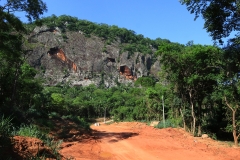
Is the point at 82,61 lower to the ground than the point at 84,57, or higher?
lower

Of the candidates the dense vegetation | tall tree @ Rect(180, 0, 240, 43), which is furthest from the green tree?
tall tree @ Rect(180, 0, 240, 43)

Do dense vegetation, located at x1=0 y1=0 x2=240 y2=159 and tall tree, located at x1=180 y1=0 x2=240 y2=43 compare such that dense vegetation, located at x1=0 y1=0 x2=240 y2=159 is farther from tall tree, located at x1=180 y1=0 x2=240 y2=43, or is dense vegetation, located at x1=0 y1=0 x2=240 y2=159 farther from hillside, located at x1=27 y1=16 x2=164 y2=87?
hillside, located at x1=27 y1=16 x2=164 y2=87

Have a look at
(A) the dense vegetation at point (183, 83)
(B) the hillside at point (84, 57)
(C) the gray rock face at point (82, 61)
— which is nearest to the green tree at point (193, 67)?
(A) the dense vegetation at point (183, 83)

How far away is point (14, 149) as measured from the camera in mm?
5363

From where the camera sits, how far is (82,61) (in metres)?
99.9

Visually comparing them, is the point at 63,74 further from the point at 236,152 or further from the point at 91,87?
the point at 236,152

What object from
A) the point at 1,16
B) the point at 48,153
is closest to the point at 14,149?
the point at 48,153

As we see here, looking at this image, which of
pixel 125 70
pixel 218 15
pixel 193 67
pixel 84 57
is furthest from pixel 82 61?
pixel 218 15

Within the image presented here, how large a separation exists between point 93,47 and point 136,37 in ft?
130

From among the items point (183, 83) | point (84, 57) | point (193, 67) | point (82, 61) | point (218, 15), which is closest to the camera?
point (218, 15)

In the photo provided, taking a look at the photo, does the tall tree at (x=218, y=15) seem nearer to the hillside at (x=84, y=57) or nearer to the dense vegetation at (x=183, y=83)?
the dense vegetation at (x=183, y=83)

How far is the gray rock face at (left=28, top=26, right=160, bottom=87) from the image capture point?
3617 inches

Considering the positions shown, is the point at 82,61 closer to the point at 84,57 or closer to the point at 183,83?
the point at 84,57

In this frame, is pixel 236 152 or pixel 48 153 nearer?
pixel 48 153
